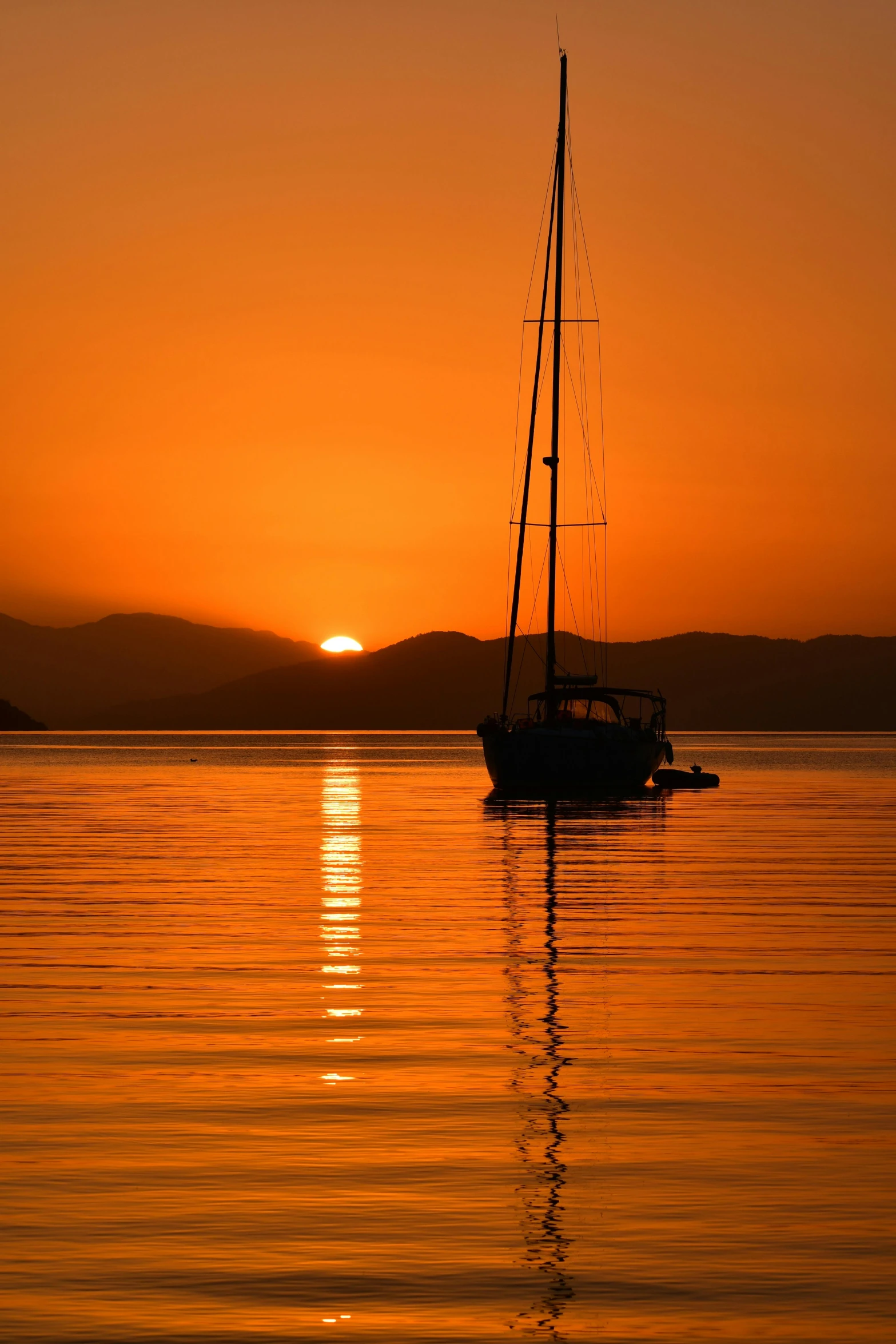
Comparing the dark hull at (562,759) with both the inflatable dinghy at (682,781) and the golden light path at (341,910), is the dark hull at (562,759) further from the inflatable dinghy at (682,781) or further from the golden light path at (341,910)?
the inflatable dinghy at (682,781)

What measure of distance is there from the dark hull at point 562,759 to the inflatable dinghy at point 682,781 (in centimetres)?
2274

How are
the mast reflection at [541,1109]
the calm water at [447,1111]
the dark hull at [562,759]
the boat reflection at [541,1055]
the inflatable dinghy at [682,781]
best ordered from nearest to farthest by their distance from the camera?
the calm water at [447,1111] < the mast reflection at [541,1109] < the boat reflection at [541,1055] < the dark hull at [562,759] < the inflatable dinghy at [682,781]

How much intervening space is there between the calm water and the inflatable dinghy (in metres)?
58.6

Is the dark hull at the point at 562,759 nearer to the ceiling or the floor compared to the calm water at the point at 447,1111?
nearer to the ceiling

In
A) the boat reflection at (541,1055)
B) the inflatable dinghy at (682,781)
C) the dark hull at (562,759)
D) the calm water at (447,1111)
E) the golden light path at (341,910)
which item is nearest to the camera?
the calm water at (447,1111)

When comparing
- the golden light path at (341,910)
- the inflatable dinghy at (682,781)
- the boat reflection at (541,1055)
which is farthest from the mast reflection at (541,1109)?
the inflatable dinghy at (682,781)

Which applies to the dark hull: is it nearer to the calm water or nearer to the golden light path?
the golden light path

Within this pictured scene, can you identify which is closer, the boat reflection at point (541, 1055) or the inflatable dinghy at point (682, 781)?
the boat reflection at point (541, 1055)

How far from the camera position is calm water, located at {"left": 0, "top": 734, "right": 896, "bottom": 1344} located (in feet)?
32.0

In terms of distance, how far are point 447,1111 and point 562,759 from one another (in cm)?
5570

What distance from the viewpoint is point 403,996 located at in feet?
68.6

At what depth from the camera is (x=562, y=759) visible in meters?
70.1

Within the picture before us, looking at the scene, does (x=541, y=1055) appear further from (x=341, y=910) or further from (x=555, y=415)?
(x=555, y=415)

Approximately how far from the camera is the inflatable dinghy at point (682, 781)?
95.2 m
